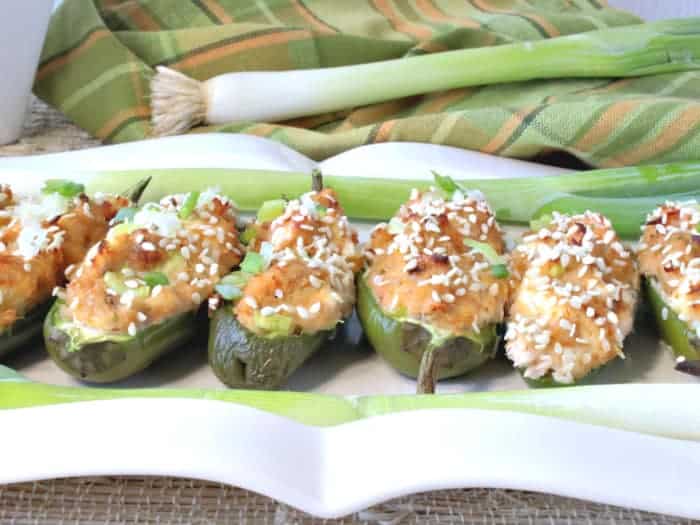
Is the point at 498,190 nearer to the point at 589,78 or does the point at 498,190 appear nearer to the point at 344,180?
the point at 344,180

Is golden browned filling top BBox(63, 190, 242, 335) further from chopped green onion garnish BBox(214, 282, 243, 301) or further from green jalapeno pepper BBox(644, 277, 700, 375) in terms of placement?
green jalapeno pepper BBox(644, 277, 700, 375)

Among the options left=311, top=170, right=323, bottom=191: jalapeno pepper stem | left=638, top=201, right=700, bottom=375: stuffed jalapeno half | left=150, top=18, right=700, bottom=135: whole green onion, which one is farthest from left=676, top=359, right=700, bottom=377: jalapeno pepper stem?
left=150, top=18, right=700, bottom=135: whole green onion

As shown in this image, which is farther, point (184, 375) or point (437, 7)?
point (437, 7)

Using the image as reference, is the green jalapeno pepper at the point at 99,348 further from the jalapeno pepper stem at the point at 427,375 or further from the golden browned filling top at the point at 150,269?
the jalapeno pepper stem at the point at 427,375

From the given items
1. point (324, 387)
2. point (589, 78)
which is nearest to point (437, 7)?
point (589, 78)

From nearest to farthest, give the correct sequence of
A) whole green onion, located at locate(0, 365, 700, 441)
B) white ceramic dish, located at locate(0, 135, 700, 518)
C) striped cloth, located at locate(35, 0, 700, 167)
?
white ceramic dish, located at locate(0, 135, 700, 518)
whole green onion, located at locate(0, 365, 700, 441)
striped cloth, located at locate(35, 0, 700, 167)
